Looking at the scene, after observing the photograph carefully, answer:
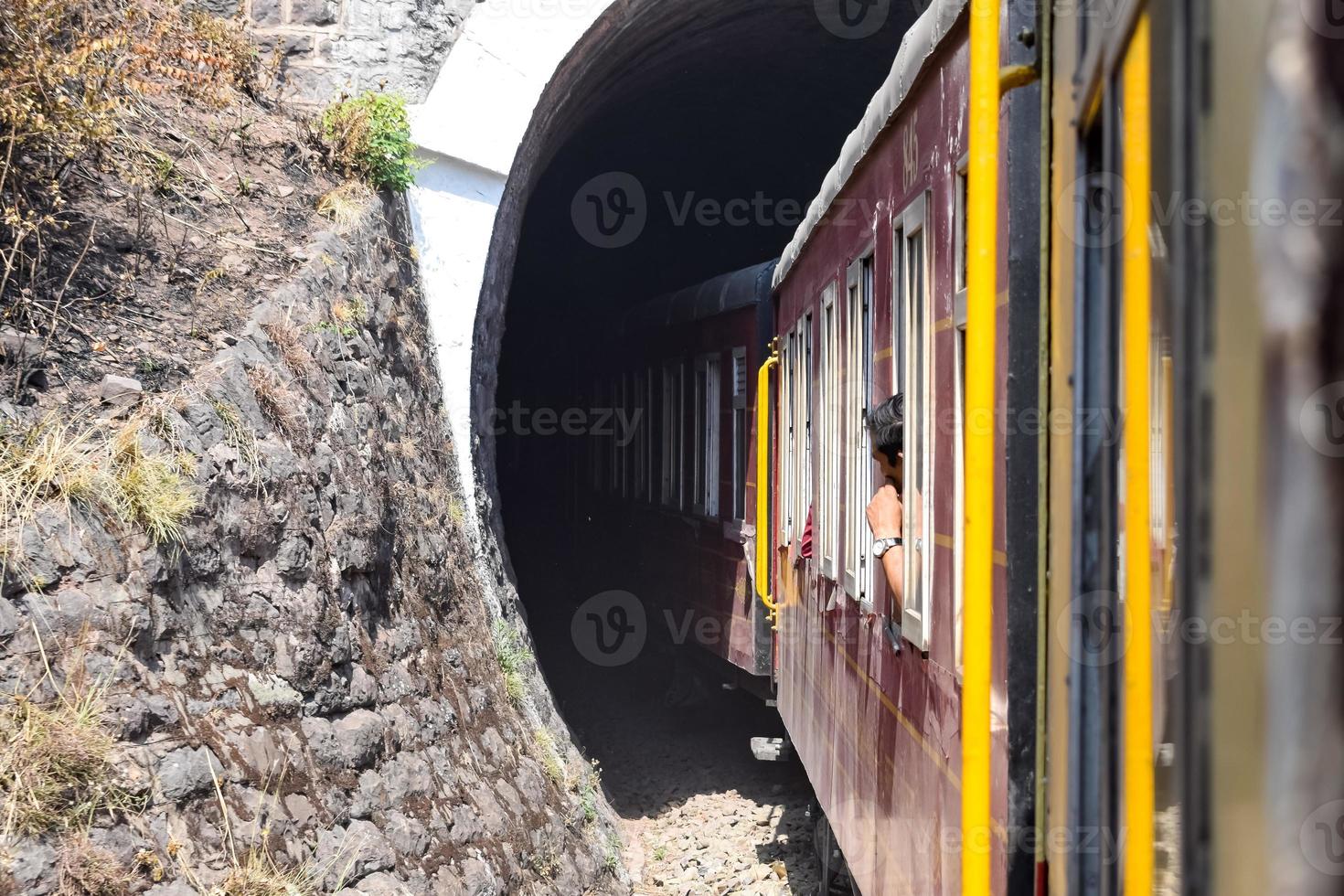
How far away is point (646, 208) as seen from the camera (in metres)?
19.6

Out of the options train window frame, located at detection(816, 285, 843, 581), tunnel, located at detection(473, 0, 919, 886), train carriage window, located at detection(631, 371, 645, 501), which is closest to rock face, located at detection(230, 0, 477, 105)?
tunnel, located at detection(473, 0, 919, 886)

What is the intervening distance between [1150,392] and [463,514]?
281 inches

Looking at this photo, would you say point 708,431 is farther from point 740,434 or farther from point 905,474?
point 905,474

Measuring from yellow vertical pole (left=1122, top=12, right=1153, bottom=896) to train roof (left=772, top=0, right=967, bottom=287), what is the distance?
1818 mm

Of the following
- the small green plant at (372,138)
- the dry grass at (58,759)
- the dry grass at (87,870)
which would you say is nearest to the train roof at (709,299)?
the small green plant at (372,138)

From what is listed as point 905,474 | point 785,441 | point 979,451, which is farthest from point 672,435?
point 979,451

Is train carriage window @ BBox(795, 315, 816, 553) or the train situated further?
train carriage window @ BBox(795, 315, 816, 553)

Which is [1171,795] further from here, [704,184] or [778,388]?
[704,184]

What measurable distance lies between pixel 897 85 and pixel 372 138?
5288 millimetres

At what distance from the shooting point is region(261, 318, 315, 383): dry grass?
6.02 m

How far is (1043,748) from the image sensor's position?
1805 mm
